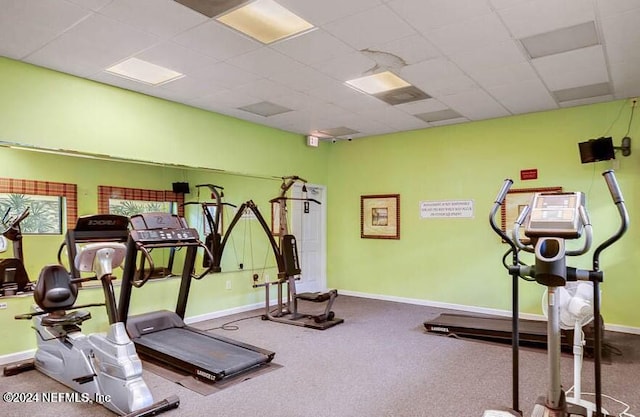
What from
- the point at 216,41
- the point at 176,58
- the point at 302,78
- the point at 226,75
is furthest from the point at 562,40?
the point at 176,58

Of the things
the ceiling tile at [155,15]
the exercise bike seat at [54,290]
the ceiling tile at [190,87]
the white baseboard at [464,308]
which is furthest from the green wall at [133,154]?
the white baseboard at [464,308]

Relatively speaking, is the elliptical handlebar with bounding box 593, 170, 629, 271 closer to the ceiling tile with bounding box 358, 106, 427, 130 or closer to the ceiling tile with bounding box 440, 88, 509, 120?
the ceiling tile with bounding box 440, 88, 509, 120

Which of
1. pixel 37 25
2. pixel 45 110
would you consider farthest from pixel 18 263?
pixel 37 25

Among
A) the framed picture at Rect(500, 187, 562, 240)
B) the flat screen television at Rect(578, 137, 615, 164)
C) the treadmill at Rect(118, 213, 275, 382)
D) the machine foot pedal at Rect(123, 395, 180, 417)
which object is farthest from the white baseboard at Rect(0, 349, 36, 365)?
the flat screen television at Rect(578, 137, 615, 164)

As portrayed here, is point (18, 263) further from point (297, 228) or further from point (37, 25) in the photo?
point (297, 228)

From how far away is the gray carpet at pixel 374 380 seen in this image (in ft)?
9.68

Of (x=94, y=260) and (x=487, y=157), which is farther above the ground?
(x=487, y=157)

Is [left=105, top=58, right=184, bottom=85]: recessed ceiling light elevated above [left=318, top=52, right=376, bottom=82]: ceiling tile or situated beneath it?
elevated above

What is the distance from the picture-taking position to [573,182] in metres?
5.33

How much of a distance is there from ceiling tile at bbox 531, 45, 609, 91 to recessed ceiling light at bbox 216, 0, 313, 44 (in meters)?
2.30

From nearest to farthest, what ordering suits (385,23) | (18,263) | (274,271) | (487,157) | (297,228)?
(385,23)
(18,263)
(487,157)
(274,271)
(297,228)

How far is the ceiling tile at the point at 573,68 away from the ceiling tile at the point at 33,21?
3.94m

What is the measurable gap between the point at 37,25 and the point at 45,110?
113 cm

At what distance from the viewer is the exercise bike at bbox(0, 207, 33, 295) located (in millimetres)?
3832
